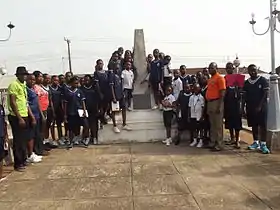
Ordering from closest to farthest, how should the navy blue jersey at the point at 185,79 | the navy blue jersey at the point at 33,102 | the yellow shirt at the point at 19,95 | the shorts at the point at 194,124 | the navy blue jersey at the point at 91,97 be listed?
the yellow shirt at the point at 19,95 → the navy blue jersey at the point at 33,102 → the shorts at the point at 194,124 → the navy blue jersey at the point at 91,97 → the navy blue jersey at the point at 185,79

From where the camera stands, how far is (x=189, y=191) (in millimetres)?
6047

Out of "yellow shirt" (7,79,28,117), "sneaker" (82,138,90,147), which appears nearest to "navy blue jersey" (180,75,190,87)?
"sneaker" (82,138,90,147)

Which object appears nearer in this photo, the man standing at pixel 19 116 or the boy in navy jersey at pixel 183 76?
the man standing at pixel 19 116

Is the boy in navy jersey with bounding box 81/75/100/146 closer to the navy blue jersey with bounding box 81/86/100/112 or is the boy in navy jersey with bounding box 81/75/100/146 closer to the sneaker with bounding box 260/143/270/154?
the navy blue jersey with bounding box 81/86/100/112

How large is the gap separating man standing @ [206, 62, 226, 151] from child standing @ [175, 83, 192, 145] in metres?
0.93

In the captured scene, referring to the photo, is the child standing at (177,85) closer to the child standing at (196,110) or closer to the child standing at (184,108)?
the child standing at (184,108)

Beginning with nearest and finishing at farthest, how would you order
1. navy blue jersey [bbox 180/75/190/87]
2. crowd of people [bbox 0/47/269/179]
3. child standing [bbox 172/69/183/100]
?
1. crowd of people [bbox 0/47/269/179]
2. navy blue jersey [bbox 180/75/190/87]
3. child standing [bbox 172/69/183/100]

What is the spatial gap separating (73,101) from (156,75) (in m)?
2.68

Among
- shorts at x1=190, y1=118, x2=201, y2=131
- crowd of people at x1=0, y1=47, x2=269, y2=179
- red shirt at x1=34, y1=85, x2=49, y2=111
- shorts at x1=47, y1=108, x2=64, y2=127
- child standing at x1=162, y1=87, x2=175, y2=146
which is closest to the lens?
crowd of people at x1=0, y1=47, x2=269, y2=179

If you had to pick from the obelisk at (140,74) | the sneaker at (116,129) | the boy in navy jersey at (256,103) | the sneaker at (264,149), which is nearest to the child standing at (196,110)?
the boy in navy jersey at (256,103)

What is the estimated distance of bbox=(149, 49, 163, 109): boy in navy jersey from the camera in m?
12.1

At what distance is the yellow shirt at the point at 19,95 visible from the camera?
7816mm

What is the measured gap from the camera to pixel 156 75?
12.2m

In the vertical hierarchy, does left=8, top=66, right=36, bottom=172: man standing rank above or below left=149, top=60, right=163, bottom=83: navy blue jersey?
below
